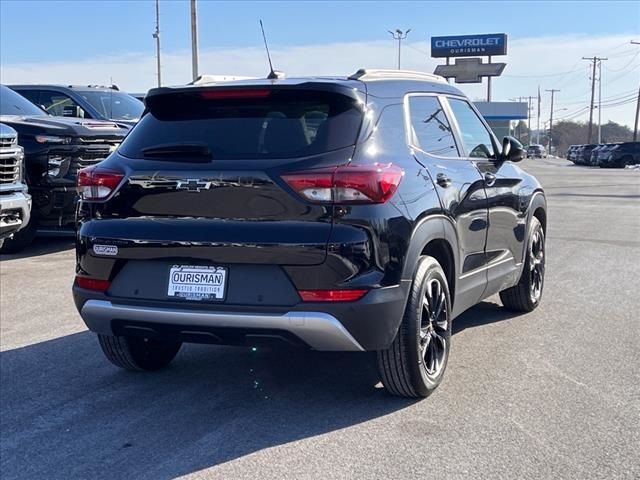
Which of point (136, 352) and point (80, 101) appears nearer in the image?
point (136, 352)

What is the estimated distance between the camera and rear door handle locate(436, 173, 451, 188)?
188 inches

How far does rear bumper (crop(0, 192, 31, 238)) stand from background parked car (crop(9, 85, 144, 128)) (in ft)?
15.7

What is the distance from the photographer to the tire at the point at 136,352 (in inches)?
199

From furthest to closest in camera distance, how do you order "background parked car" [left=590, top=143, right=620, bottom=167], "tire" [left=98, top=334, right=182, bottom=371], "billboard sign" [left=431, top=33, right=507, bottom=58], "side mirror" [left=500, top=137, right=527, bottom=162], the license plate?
"billboard sign" [left=431, top=33, right=507, bottom=58] < "background parked car" [left=590, top=143, right=620, bottom=167] < "side mirror" [left=500, top=137, right=527, bottom=162] < "tire" [left=98, top=334, right=182, bottom=371] < the license plate

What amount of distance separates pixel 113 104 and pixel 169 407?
10.0 metres

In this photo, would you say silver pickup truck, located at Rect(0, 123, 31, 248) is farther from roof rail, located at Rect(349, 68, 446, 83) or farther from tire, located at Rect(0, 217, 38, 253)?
roof rail, located at Rect(349, 68, 446, 83)

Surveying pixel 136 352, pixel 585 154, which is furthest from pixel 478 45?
pixel 136 352

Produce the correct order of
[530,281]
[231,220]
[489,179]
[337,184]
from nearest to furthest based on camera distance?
[337,184] < [231,220] < [489,179] < [530,281]

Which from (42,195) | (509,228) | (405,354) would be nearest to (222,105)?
(405,354)

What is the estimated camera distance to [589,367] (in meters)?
5.27

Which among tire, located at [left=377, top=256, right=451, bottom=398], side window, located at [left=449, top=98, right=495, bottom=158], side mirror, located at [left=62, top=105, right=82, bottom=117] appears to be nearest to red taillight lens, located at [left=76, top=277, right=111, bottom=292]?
tire, located at [left=377, top=256, right=451, bottom=398]

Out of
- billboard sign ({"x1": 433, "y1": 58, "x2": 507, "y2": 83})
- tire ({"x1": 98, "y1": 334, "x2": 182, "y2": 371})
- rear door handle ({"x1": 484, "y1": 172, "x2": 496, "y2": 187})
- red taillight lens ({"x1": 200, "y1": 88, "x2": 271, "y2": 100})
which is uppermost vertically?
billboard sign ({"x1": 433, "y1": 58, "x2": 507, "y2": 83})

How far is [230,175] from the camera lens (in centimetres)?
408

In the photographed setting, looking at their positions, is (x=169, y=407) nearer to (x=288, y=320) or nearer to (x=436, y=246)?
(x=288, y=320)
